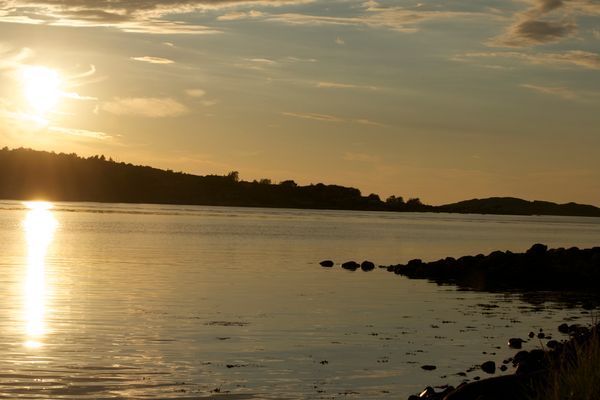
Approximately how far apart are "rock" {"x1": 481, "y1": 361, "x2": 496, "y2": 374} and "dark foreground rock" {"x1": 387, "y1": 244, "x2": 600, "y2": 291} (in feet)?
82.4

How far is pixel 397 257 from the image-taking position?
73.7 meters

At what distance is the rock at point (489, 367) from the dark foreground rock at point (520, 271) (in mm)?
25108

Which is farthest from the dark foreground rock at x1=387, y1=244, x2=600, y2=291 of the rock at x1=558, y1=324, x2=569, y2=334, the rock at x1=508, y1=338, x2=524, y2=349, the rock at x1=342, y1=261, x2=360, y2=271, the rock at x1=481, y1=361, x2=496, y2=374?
the rock at x1=481, y1=361, x2=496, y2=374

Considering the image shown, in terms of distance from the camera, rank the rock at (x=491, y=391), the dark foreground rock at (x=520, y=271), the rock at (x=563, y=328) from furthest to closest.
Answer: the dark foreground rock at (x=520, y=271)
the rock at (x=563, y=328)
the rock at (x=491, y=391)

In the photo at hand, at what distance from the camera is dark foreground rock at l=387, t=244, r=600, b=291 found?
1977 inches

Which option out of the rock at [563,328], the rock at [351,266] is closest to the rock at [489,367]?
the rock at [563,328]

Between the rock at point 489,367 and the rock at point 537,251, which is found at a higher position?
the rock at point 537,251

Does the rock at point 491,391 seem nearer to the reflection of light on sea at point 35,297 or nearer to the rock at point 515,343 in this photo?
the rock at point 515,343

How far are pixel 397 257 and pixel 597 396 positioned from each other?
61.6m

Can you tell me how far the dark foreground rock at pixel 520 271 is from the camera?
50219 mm

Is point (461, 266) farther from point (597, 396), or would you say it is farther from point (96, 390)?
point (597, 396)

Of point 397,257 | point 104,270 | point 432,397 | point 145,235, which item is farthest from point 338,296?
point 145,235

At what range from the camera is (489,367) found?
22.6 meters

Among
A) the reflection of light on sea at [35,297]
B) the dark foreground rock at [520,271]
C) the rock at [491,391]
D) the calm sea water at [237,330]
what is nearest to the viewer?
the rock at [491,391]
